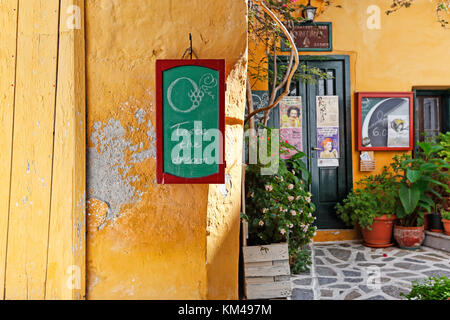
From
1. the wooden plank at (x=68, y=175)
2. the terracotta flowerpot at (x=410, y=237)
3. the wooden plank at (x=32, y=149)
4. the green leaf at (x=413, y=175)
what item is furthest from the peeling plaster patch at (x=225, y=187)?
the terracotta flowerpot at (x=410, y=237)

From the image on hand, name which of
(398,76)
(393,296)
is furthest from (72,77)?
(398,76)

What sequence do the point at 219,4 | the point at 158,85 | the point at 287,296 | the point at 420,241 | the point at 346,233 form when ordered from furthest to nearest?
the point at 346,233 → the point at 420,241 → the point at 287,296 → the point at 219,4 → the point at 158,85

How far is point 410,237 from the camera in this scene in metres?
4.74

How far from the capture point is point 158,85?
60.6 inches

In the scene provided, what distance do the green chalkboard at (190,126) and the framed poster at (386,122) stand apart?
423cm

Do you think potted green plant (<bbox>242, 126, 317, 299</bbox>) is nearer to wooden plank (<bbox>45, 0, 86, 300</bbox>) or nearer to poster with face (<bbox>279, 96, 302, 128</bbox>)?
poster with face (<bbox>279, 96, 302, 128</bbox>)

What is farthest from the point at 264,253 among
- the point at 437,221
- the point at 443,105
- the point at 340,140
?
the point at 443,105

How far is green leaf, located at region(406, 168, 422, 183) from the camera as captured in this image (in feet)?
15.3

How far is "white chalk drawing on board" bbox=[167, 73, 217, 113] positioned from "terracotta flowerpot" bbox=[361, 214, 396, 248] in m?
4.11

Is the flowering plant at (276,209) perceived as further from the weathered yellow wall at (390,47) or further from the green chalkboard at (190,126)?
the weathered yellow wall at (390,47)

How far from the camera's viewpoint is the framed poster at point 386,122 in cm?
522

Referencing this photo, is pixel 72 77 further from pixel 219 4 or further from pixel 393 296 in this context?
pixel 393 296

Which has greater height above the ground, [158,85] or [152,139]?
[158,85]
